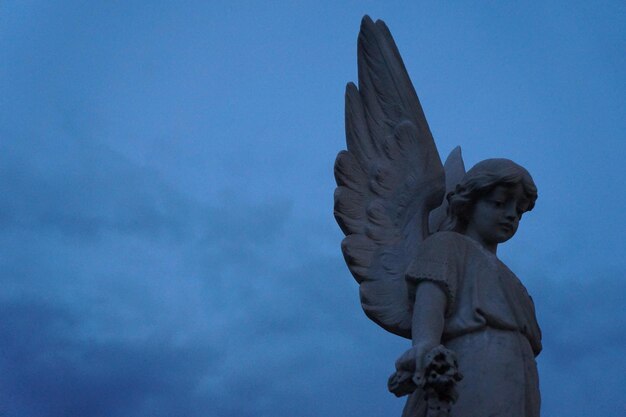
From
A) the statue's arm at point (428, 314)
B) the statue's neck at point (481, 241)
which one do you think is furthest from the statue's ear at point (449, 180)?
the statue's arm at point (428, 314)

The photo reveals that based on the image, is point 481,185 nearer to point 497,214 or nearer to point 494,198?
point 494,198

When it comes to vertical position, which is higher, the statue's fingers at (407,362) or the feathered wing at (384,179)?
the feathered wing at (384,179)

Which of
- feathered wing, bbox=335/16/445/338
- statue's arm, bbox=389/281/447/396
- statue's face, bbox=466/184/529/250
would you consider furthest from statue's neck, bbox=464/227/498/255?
statue's arm, bbox=389/281/447/396

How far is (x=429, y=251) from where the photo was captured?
231 inches

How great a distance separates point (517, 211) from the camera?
616 cm

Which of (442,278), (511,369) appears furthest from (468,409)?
(442,278)

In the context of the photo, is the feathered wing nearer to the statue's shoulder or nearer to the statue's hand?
the statue's shoulder

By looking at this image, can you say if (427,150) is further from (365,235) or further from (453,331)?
(453,331)

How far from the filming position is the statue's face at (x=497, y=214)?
20.0ft

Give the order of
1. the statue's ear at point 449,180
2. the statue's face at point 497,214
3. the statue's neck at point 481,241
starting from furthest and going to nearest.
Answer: the statue's ear at point 449,180
the statue's neck at point 481,241
the statue's face at point 497,214

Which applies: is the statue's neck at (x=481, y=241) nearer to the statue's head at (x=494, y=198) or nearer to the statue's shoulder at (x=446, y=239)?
the statue's head at (x=494, y=198)

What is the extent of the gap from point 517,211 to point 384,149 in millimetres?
1299

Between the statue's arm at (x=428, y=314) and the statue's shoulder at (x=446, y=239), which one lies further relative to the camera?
the statue's shoulder at (x=446, y=239)

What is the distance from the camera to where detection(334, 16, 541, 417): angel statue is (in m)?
5.33
